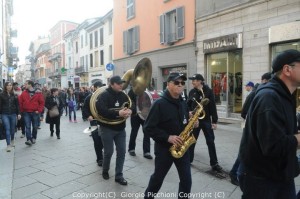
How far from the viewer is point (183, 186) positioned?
3617mm

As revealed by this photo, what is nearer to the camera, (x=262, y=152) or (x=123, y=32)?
(x=262, y=152)

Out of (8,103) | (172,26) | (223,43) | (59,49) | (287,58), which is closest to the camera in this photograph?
(287,58)

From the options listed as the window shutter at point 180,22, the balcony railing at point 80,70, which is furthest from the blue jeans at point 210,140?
the balcony railing at point 80,70

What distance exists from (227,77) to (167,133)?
10.3m

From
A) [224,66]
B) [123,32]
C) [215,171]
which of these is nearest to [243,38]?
[224,66]

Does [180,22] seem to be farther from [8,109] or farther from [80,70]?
[80,70]

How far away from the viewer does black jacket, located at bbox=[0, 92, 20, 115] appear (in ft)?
25.0

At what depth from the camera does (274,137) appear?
86.4 inches

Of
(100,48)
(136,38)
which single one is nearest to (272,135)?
(136,38)

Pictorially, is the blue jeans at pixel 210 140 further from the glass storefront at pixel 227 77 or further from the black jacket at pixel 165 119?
the glass storefront at pixel 227 77

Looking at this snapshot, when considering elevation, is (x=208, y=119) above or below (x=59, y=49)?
below

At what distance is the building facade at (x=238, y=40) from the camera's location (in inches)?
418

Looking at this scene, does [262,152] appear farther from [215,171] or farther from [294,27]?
[294,27]

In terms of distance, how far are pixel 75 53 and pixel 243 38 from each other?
36000 millimetres
